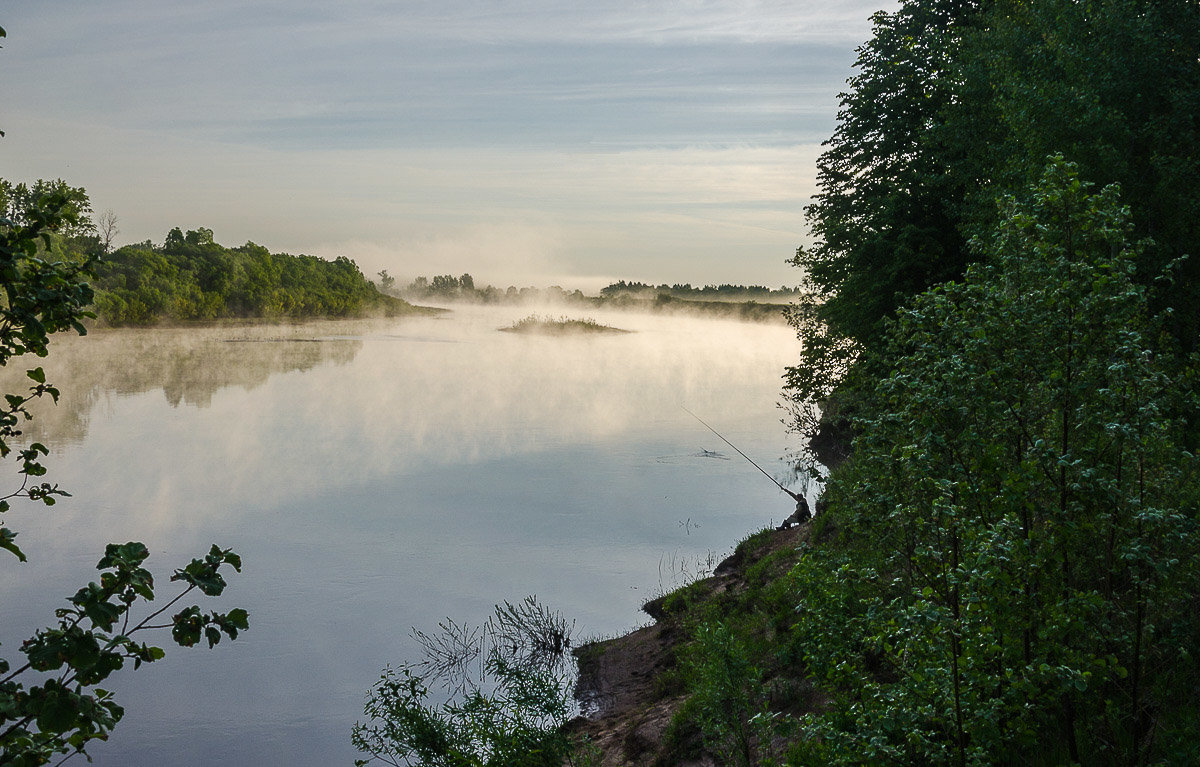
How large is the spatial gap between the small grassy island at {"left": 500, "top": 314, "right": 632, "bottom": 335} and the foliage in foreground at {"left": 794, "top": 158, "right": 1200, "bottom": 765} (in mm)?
86861

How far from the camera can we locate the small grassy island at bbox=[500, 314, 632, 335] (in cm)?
9406

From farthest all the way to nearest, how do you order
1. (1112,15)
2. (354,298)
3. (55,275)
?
(354,298), (1112,15), (55,275)

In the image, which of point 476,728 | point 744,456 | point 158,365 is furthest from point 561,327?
point 476,728

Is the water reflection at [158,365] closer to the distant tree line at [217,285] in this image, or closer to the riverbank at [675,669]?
the distant tree line at [217,285]

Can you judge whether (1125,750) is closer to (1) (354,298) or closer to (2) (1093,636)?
(2) (1093,636)

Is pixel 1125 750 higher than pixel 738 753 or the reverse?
higher

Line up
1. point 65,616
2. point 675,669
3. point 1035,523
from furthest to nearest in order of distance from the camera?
point 675,669 → point 1035,523 → point 65,616

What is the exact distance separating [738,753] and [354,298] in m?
135

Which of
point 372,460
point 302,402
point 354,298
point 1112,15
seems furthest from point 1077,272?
point 354,298

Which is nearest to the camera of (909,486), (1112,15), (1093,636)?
(1093,636)

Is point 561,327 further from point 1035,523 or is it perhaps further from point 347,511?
point 1035,523

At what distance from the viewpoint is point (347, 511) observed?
21.7 metres

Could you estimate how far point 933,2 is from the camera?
93.9ft

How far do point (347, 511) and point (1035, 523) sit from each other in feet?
61.4
